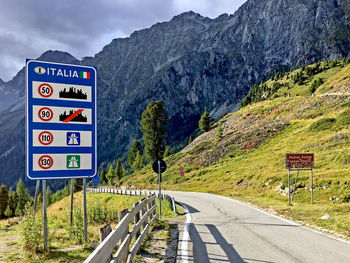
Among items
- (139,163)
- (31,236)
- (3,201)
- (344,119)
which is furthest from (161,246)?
(139,163)

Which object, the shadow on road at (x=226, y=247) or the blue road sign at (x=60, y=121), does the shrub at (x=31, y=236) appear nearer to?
the blue road sign at (x=60, y=121)

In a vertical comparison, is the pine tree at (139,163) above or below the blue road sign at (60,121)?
below

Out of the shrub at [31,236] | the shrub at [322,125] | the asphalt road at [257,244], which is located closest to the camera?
the asphalt road at [257,244]

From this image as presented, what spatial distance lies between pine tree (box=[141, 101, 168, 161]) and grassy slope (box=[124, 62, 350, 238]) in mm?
6488

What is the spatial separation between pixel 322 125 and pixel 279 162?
1442cm

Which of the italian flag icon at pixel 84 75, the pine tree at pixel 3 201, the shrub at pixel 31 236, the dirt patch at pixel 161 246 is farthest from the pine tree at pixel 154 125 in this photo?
the shrub at pixel 31 236

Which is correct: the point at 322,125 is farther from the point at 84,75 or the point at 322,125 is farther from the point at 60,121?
the point at 60,121

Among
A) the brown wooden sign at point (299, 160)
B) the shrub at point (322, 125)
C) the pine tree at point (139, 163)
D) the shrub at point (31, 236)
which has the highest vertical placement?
the shrub at point (322, 125)

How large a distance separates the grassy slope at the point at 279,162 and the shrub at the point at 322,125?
29.3 inches

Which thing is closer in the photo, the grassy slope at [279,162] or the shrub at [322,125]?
the grassy slope at [279,162]

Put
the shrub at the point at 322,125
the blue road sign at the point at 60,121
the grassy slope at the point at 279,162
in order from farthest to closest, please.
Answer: the shrub at the point at 322,125 < the grassy slope at the point at 279,162 < the blue road sign at the point at 60,121

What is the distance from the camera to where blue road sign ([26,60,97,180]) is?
7.70 metres

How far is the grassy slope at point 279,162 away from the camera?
1905 centimetres

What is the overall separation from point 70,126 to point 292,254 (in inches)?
279
